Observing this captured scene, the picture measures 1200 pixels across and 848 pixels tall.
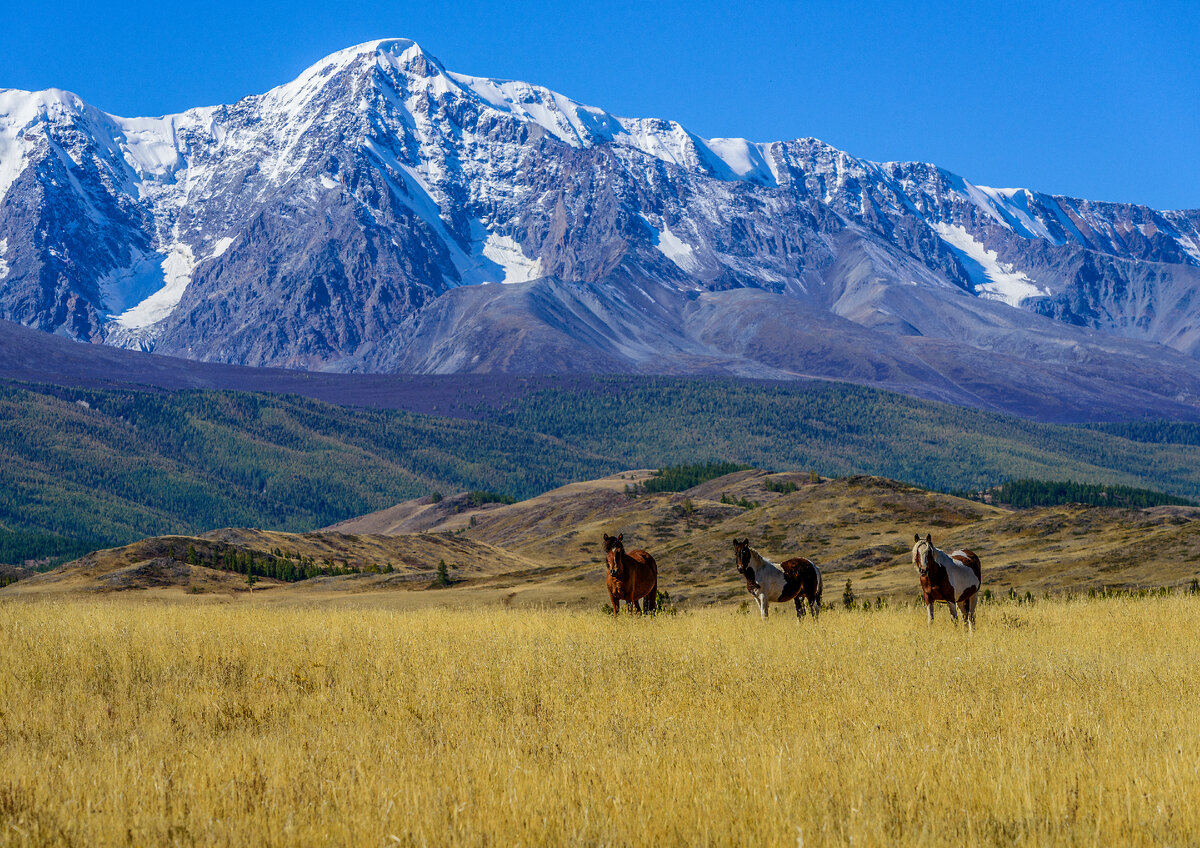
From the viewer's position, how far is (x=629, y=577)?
26.9m

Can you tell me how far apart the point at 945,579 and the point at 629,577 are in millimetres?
7245

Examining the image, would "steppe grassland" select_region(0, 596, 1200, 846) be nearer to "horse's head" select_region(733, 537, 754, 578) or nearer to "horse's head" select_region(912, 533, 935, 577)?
"horse's head" select_region(912, 533, 935, 577)

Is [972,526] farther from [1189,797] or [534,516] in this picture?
[534,516]

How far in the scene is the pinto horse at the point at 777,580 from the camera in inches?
1022

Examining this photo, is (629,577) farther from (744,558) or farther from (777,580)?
(777,580)

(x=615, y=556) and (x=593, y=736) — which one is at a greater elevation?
(x=615, y=556)

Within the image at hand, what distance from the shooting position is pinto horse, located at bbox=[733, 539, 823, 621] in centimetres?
→ 2597

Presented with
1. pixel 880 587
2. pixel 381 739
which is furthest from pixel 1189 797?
pixel 880 587

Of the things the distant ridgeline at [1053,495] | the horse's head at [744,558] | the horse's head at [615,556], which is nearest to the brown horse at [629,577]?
the horse's head at [615,556]

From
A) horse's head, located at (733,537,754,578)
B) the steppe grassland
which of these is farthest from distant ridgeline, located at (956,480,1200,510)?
the steppe grassland

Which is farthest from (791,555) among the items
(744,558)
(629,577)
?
(744,558)

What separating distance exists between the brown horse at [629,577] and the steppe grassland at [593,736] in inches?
189

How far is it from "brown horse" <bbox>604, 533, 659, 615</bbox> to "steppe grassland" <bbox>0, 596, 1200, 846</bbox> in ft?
15.7

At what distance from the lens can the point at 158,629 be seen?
20016mm
